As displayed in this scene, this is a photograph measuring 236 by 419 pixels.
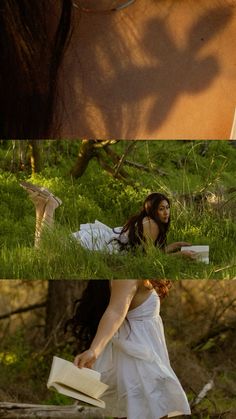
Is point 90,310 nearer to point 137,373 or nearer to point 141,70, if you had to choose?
point 137,373

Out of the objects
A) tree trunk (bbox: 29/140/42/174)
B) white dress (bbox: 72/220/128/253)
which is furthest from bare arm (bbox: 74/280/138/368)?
Answer: tree trunk (bbox: 29/140/42/174)

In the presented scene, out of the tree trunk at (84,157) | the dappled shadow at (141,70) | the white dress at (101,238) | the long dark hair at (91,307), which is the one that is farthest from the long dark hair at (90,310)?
the dappled shadow at (141,70)

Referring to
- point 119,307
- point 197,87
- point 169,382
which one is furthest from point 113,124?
point 169,382

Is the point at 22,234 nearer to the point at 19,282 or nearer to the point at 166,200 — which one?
the point at 19,282

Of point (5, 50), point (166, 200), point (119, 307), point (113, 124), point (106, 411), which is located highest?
point (5, 50)

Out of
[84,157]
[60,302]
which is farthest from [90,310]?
[84,157]

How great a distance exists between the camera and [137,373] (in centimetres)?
434

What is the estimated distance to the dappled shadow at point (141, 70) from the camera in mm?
4312

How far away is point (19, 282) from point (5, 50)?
31.3 inches

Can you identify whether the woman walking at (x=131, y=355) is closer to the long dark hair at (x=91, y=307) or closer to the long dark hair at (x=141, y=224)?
the long dark hair at (x=91, y=307)

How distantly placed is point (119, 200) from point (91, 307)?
396 millimetres

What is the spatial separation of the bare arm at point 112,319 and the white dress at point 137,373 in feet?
0.10

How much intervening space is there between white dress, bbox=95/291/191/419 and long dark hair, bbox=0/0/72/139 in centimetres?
72

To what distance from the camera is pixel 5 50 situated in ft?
14.3
